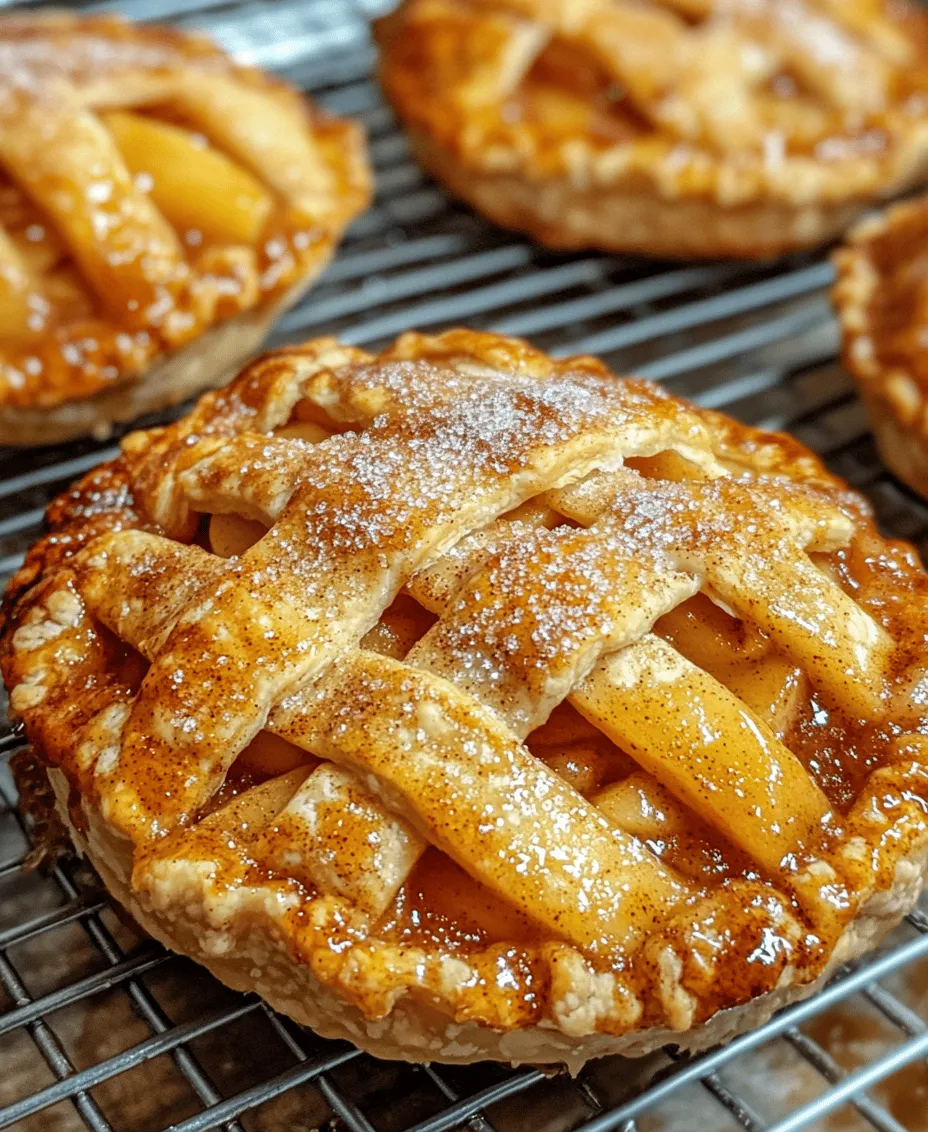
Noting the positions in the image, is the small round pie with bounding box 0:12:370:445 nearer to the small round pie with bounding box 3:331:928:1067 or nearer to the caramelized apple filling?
the small round pie with bounding box 3:331:928:1067

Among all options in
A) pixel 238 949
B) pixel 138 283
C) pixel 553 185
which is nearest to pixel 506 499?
pixel 238 949

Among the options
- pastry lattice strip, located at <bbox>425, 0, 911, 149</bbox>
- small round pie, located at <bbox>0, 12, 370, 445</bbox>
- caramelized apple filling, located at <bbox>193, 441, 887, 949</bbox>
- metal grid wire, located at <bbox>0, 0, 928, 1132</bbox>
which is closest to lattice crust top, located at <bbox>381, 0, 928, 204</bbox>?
A: pastry lattice strip, located at <bbox>425, 0, 911, 149</bbox>

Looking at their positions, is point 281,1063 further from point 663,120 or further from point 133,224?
point 663,120

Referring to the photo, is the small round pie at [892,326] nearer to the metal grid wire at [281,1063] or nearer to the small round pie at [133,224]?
the metal grid wire at [281,1063]

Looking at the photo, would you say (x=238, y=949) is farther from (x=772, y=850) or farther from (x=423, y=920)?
(x=772, y=850)

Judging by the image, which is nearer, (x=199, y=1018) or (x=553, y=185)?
(x=199, y=1018)

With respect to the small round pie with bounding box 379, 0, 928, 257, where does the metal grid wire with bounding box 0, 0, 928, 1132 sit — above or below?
below
